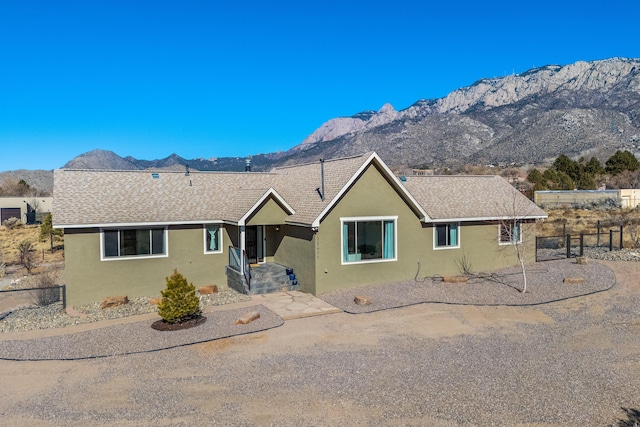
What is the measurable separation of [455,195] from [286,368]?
48.0ft

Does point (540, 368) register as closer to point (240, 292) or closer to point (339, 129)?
point (240, 292)

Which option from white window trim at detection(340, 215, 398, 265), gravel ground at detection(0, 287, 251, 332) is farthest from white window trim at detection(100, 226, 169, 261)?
white window trim at detection(340, 215, 398, 265)

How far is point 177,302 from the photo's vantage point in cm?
1423

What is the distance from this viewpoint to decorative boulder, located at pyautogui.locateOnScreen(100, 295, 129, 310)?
16688mm

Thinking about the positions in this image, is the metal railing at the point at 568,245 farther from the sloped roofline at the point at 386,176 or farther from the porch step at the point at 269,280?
the porch step at the point at 269,280

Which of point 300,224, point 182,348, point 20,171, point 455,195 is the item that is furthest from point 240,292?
point 20,171

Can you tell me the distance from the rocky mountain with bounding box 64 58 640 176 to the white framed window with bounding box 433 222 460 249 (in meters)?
49.2

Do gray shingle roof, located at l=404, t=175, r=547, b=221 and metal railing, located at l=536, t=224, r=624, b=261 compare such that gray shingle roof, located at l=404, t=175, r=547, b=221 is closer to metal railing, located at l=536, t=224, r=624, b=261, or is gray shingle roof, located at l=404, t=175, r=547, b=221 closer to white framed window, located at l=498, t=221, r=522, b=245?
white framed window, located at l=498, t=221, r=522, b=245

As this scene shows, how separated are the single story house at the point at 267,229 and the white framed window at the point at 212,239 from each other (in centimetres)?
4

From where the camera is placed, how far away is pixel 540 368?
1052 centimetres

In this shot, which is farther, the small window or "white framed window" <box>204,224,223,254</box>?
the small window

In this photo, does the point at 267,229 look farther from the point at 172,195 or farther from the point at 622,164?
the point at 622,164

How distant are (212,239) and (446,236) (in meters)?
10.3

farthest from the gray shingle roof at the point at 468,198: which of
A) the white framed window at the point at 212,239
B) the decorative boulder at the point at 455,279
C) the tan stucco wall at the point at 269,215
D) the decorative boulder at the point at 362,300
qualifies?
the white framed window at the point at 212,239
